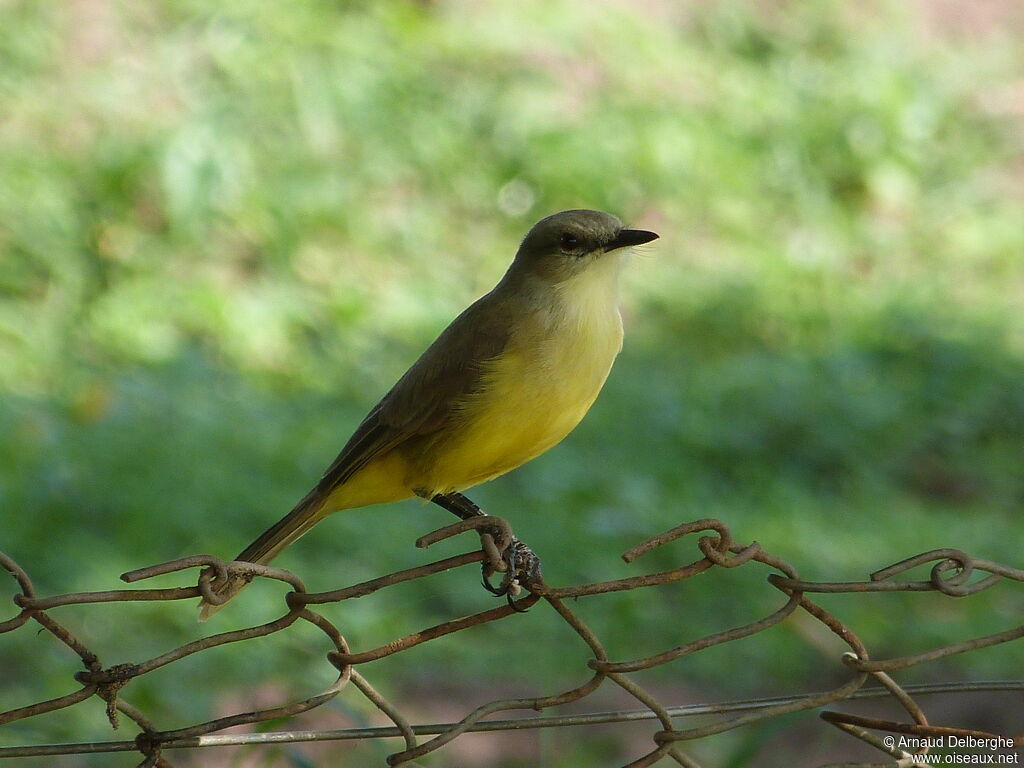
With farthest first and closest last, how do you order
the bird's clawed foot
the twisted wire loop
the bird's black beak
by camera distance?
the bird's black beak < the bird's clawed foot < the twisted wire loop

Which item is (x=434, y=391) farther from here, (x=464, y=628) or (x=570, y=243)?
(x=464, y=628)

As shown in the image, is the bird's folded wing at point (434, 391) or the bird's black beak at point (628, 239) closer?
the bird's folded wing at point (434, 391)

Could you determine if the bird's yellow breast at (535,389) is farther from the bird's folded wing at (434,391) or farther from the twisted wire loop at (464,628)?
the twisted wire loop at (464,628)

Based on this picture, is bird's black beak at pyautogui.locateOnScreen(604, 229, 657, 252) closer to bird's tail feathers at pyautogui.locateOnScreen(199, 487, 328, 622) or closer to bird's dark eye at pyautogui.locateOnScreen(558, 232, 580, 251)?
bird's dark eye at pyautogui.locateOnScreen(558, 232, 580, 251)

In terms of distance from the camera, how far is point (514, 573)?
303 centimetres

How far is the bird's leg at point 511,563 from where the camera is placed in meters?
2.73

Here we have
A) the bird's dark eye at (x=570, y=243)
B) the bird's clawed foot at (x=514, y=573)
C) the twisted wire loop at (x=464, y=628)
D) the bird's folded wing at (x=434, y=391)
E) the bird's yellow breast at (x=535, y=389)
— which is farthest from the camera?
the bird's dark eye at (x=570, y=243)

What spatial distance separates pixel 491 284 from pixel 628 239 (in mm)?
5435

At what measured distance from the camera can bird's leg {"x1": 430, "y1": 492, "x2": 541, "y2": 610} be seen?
2.73 metres

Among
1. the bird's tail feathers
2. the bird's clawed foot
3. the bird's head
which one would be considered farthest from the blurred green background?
the bird's head

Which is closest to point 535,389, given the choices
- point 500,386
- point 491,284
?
point 500,386

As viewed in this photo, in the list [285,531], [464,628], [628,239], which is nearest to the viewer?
[464,628]

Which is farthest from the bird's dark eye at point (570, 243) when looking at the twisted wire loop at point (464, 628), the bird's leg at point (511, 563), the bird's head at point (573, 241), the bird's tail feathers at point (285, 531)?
the twisted wire loop at point (464, 628)

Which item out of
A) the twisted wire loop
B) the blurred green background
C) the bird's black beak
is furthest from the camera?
the blurred green background
